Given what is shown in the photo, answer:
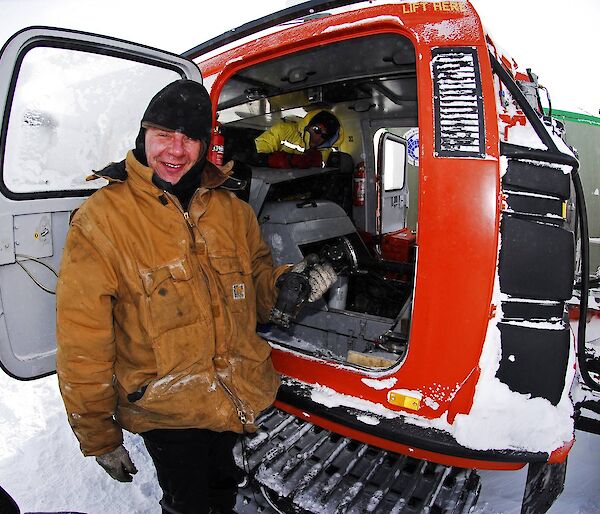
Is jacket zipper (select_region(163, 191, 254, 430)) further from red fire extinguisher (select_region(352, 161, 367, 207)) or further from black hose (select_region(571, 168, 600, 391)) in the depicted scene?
red fire extinguisher (select_region(352, 161, 367, 207))

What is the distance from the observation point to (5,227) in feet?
5.92

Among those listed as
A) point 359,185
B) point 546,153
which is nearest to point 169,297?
point 546,153

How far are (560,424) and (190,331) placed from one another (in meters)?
1.41

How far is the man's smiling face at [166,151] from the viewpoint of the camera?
5.43ft

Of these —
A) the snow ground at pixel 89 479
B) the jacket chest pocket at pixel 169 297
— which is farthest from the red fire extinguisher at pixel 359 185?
the jacket chest pocket at pixel 169 297

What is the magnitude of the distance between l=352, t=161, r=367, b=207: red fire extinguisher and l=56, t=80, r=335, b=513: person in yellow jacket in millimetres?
3483

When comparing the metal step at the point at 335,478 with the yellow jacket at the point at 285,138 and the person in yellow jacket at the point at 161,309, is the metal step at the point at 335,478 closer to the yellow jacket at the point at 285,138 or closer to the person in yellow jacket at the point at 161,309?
the person in yellow jacket at the point at 161,309

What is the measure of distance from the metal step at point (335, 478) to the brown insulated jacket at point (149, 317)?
23.2 inches

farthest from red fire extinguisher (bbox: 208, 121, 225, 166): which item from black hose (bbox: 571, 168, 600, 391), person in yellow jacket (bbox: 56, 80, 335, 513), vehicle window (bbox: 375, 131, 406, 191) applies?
vehicle window (bbox: 375, 131, 406, 191)

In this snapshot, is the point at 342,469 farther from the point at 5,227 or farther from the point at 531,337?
the point at 5,227

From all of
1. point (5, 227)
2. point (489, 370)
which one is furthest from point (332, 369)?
point (5, 227)

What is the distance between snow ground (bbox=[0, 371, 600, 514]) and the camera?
2.34m

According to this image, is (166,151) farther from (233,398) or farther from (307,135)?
(307,135)

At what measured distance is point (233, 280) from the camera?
70.9 inches
